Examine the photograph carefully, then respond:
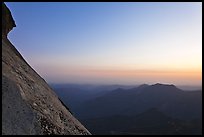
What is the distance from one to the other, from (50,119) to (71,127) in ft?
8.02

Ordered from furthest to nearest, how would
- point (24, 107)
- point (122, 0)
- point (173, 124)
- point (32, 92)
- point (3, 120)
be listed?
point (173, 124) → point (122, 0) → point (32, 92) → point (24, 107) → point (3, 120)

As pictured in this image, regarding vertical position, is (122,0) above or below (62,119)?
above

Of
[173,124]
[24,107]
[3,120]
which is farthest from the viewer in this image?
[173,124]

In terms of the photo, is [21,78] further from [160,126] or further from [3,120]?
[160,126]

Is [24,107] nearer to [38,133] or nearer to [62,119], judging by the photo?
[38,133]

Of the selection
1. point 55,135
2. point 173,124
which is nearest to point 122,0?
point 55,135

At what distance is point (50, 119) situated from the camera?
17.6m

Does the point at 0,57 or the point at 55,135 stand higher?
the point at 0,57

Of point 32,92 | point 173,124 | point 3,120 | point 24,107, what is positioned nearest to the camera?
point 3,120

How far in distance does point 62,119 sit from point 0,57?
6.69m

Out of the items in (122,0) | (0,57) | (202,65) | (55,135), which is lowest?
(55,135)

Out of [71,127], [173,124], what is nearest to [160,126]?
[173,124]

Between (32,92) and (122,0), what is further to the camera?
(122,0)

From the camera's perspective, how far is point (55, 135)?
1681cm
